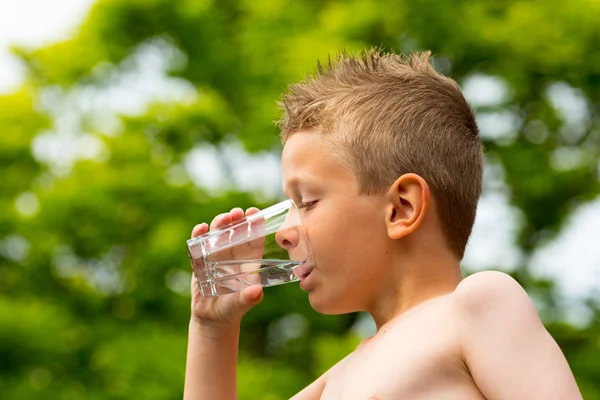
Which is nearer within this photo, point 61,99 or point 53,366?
point 53,366

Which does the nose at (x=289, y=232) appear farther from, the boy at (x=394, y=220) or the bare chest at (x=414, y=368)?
the bare chest at (x=414, y=368)

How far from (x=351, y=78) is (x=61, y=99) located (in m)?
10.3

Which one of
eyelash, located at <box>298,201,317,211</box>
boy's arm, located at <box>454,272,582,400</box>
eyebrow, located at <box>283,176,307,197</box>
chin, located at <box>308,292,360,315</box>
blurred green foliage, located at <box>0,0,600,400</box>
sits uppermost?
blurred green foliage, located at <box>0,0,600,400</box>

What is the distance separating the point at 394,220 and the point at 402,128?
19 cm

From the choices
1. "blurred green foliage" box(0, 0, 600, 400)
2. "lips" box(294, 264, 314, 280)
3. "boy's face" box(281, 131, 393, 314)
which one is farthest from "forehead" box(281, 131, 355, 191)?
"blurred green foliage" box(0, 0, 600, 400)

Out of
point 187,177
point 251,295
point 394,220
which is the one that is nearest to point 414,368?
point 394,220

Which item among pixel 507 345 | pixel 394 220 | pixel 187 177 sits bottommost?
pixel 507 345

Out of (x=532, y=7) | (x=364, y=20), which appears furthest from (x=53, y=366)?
(x=532, y=7)

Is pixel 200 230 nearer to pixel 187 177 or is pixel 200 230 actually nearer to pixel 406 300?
pixel 406 300

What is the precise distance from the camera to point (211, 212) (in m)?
9.48

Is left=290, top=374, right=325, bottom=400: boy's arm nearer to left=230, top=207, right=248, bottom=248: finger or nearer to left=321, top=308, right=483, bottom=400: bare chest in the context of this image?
left=321, top=308, right=483, bottom=400: bare chest

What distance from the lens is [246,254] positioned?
6.73 feet

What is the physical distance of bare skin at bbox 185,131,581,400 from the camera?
4.99 ft

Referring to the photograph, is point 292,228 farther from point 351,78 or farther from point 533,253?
point 533,253
